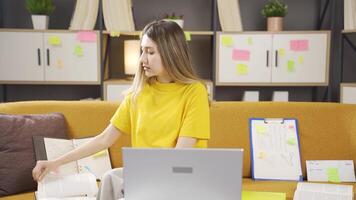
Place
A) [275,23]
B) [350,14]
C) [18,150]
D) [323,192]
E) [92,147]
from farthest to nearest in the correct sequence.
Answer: [275,23] → [350,14] → [18,150] → [323,192] → [92,147]

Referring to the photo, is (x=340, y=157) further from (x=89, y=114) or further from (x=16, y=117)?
(x=16, y=117)

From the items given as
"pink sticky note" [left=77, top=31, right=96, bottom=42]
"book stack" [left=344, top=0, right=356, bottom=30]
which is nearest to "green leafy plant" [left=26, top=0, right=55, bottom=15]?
"pink sticky note" [left=77, top=31, right=96, bottom=42]

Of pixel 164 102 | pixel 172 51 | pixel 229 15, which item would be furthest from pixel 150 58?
pixel 229 15

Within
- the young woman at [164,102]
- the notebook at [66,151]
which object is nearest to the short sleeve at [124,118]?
the young woman at [164,102]

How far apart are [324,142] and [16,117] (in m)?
1.67

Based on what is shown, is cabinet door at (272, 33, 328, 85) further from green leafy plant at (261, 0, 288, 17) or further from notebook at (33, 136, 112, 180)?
notebook at (33, 136, 112, 180)

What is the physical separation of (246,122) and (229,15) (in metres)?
1.35

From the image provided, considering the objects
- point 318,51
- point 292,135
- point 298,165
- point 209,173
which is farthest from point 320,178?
point 318,51

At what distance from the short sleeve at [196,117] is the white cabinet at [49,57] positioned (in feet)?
5.89

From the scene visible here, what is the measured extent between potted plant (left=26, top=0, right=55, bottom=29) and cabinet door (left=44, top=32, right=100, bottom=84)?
123mm

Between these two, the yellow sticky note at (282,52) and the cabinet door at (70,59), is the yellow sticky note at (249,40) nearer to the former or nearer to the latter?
the yellow sticky note at (282,52)

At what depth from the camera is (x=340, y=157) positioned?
219cm

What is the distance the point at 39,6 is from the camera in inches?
127

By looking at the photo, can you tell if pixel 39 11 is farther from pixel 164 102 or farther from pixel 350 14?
pixel 350 14
